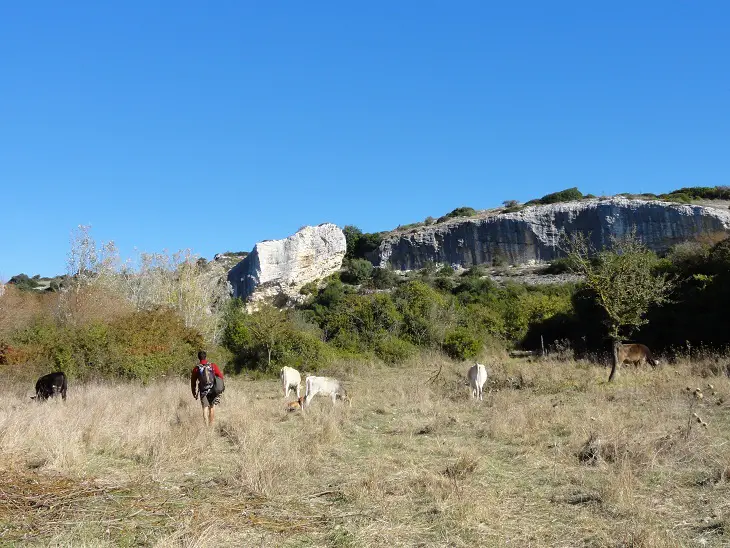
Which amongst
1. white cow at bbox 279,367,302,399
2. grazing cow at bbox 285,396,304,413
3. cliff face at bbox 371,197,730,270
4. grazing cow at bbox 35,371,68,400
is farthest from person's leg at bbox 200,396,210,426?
cliff face at bbox 371,197,730,270

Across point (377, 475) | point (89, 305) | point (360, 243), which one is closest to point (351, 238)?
point (360, 243)

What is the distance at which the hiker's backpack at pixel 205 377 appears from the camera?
1104cm

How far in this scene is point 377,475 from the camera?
6.95 m

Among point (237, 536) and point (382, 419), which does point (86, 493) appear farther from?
point (382, 419)

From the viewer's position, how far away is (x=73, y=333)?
1989 centimetres

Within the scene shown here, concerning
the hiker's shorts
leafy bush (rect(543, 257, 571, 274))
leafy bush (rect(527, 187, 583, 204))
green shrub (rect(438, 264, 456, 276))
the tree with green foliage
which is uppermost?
leafy bush (rect(527, 187, 583, 204))

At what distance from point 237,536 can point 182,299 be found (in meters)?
27.1

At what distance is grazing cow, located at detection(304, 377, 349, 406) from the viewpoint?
14211 millimetres

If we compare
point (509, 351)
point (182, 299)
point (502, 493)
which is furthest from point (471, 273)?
point (502, 493)

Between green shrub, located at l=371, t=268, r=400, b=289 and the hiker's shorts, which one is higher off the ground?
green shrub, located at l=371, t=268, r=400, b=289

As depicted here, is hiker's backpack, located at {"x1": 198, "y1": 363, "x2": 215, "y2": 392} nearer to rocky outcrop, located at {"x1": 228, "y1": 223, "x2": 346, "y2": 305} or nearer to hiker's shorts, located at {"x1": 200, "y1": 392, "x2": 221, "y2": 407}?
hiker's shorts, located at {"x1": 200, "y1": 392, "x2": 221, "y2": 407}

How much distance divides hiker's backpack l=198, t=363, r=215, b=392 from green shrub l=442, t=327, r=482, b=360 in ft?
56.4

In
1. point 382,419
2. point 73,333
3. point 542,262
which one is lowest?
point 382,419

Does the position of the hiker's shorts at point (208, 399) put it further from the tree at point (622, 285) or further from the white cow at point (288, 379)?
the tree at point (622, 285)
